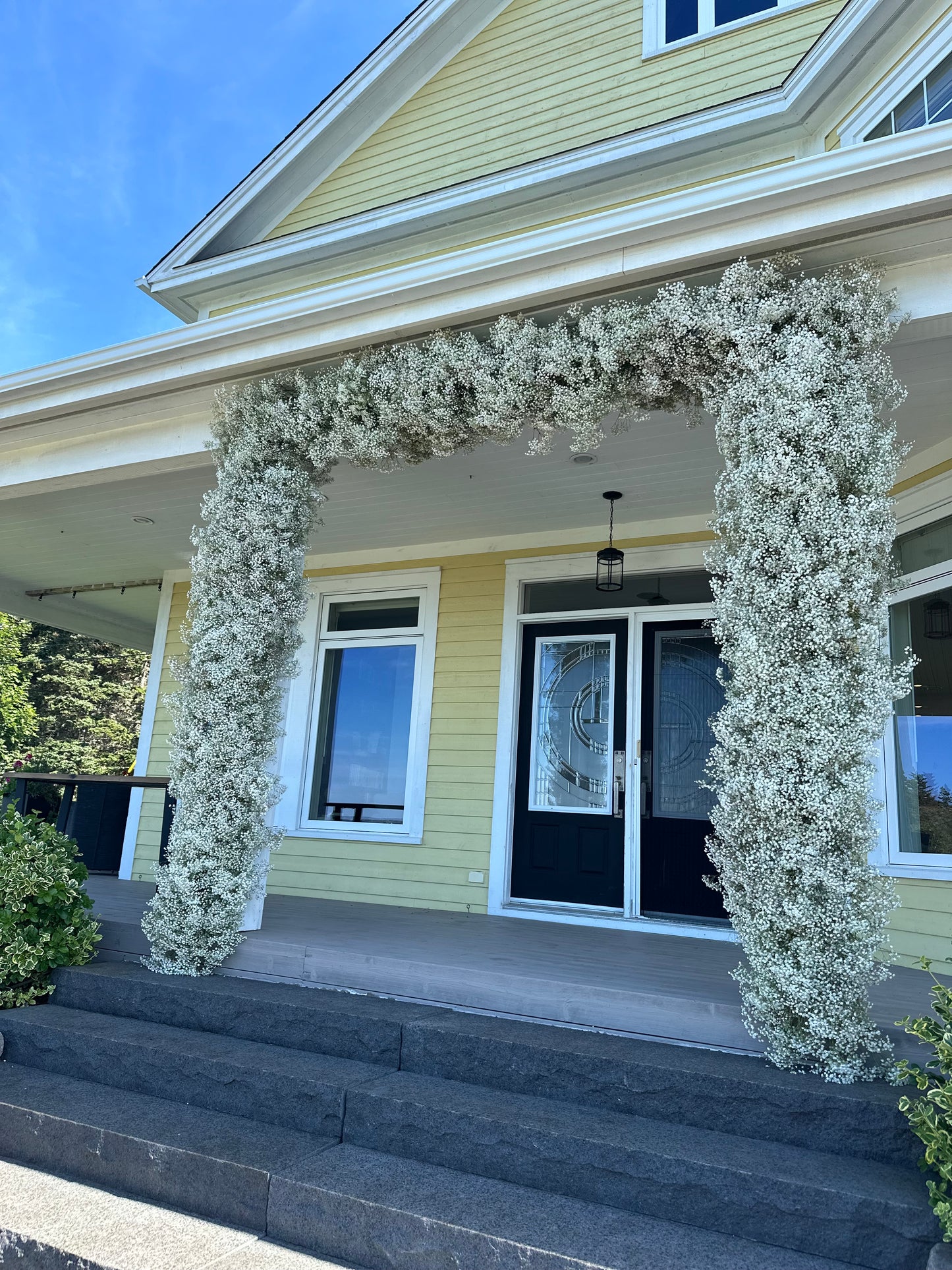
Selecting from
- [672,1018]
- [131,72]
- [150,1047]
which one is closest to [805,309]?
[672,1018]

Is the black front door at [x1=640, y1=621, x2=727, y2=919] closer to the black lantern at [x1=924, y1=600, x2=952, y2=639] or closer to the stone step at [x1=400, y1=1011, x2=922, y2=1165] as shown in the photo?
the black lantern at [x1=924, y1=600, x2=952, y2=639]

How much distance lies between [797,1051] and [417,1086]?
1118mm

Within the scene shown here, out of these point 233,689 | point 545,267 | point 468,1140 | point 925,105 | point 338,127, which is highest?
point 338,127

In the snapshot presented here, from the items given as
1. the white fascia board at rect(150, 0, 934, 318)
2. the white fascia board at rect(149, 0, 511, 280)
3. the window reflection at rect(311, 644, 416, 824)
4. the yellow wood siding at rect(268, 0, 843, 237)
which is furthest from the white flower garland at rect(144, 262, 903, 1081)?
the white fascia board at rect(149, 0, 511, 280)

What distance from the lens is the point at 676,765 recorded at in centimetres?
530

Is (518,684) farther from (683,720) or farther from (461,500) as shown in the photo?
(461,500)

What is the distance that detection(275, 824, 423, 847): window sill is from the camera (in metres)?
5.91

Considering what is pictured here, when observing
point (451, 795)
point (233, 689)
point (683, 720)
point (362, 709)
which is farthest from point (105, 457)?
point (683, 720)

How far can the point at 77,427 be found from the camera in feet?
15.2

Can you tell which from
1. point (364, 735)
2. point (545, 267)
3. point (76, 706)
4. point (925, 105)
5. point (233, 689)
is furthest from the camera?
point (76, 706)

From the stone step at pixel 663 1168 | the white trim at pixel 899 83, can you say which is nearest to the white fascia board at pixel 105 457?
the stone step at pixel 663 1168

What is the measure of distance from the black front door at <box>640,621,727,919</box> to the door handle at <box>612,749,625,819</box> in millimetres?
127

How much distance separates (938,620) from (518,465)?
2144 millimetres

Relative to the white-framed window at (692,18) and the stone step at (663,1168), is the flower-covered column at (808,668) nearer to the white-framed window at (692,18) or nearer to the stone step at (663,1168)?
the stone step at (663,1168)
